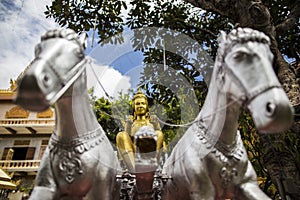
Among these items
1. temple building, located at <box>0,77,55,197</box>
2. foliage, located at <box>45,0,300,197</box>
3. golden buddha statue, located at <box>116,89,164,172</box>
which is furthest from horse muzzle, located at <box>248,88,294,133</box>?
temple building, located at <box>0,77,55,197</box>

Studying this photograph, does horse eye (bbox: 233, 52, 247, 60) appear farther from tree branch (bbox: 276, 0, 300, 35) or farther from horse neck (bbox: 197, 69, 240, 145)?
tree branch (bbox: 276, 0, 300, 35)

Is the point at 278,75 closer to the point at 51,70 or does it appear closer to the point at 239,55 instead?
the point at 239,55

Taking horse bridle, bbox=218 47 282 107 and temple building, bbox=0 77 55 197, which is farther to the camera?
temple building, bbox=0 77 55 197

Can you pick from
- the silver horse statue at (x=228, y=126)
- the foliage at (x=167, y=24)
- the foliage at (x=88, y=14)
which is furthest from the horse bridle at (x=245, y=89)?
the foliage at (x=88, y=14)

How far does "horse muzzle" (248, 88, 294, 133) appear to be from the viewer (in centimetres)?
107

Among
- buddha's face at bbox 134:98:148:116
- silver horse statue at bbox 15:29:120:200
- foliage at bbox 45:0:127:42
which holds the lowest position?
silver horse statue at bbox 15:29:120:200

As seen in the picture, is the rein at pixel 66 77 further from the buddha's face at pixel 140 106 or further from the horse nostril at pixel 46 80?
the buddha's face at pixel 140 106

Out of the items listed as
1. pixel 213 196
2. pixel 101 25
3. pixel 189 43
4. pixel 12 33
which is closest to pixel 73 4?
pixel 101 25

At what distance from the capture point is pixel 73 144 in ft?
4.57

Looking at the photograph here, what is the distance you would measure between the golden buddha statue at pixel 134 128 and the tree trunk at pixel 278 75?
4.51ft

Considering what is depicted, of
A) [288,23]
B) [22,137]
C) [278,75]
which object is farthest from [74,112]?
[22,137]

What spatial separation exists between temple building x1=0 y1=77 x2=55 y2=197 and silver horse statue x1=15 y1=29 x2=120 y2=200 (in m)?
10.5

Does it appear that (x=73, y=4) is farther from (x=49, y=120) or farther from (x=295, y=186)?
(x=49, y=120)

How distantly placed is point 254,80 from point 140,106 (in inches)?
45.9
